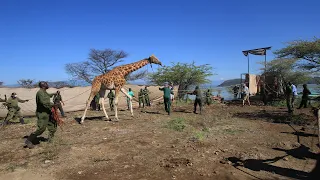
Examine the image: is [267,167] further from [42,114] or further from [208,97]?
[208,97]

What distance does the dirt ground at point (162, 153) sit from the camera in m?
5.71

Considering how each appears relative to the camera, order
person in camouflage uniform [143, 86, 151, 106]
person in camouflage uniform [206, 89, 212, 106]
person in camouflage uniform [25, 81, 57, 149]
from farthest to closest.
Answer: person in camouflage uniform [206, 89, 212, 106] < person in camouflage uniform [143, 86, 151, 106] < person in camouflage uniform [25, 81, 57, 149]

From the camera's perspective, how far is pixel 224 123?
36.2 feet

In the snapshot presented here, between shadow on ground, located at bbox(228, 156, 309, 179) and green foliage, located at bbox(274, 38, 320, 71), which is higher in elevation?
green foliage, located at bbox(274, 38, 320, 71)

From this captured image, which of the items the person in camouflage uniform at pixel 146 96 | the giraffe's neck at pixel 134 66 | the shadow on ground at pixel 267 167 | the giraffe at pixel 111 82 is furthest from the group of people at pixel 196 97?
the shadow on ground at pixel 267 167

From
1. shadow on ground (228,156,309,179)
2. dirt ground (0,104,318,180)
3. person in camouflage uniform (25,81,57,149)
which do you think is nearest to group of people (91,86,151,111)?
dirt ground (0,104,318,180)

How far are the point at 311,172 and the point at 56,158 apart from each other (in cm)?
535

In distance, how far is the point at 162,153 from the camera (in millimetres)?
6922

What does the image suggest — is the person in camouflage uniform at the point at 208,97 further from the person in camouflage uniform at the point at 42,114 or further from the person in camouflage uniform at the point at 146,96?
the person in camouflage uniform at the point at 42,114

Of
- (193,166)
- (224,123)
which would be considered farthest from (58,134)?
(224,123)

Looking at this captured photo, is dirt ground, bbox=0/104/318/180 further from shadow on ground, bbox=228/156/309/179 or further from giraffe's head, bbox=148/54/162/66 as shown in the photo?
giraffe's head, bbox=148/54/162/66

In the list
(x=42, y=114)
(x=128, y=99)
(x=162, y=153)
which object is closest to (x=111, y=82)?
(x=42, y=114)

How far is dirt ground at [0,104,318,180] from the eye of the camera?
5.71 m

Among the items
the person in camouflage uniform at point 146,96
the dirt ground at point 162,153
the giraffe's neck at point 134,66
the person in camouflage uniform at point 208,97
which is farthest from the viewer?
the person in camouflage uniform at point 208,97
